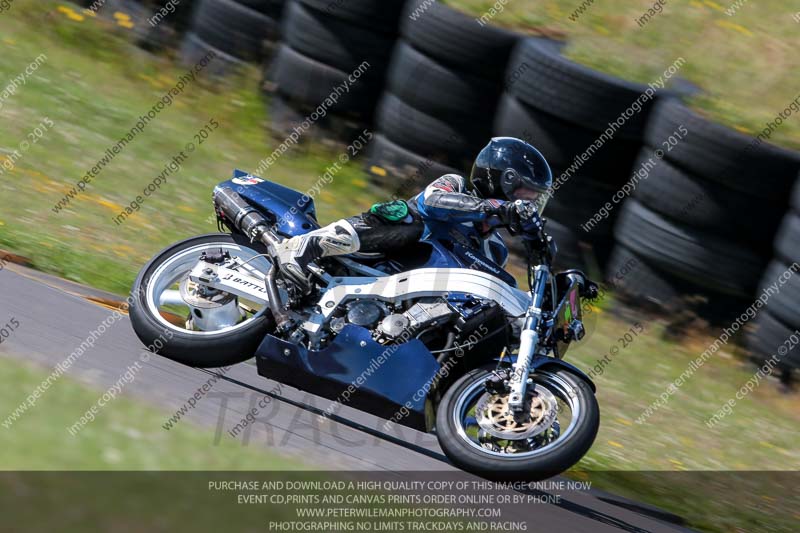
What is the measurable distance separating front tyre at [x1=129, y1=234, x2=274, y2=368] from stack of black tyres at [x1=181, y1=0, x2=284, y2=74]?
5.35 meters

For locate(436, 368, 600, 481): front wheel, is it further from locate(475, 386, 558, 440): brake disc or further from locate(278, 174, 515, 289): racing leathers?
locate(278, 174, 515, 289): racing leathers

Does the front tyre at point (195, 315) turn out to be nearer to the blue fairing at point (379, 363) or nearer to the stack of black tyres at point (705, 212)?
the blue fairing at point (379, 363)

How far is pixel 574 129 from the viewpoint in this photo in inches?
369

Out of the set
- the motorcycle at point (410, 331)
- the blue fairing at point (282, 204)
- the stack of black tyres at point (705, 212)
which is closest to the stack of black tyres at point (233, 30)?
the stack of black tyres at point (705, 212)

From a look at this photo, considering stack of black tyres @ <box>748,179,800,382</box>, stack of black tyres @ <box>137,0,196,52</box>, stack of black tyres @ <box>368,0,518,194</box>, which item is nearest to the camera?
stack of black tyres @ <box>748,179,800,382</box>

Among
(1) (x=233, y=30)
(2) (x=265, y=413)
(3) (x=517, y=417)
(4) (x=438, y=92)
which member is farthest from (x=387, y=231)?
(1) (x=233, y=30)

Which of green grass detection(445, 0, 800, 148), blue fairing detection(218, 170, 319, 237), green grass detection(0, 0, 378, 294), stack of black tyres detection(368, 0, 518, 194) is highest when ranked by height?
blue fairing detection(218, 170, 319, 237)

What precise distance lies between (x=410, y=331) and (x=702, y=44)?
607 cm

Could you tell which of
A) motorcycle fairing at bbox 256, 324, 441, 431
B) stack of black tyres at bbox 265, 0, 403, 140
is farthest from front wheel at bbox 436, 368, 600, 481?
stack of black tyres at bbox 265, 0, 403, 140

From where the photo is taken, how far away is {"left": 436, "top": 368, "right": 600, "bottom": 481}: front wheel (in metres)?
5.23

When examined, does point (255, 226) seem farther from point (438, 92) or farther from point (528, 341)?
point (438, 92)

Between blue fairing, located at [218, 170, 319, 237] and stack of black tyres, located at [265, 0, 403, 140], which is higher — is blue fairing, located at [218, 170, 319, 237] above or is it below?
above

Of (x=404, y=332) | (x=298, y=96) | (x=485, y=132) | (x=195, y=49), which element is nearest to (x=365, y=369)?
(x=404, y=332)

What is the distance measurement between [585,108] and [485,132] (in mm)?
1073
